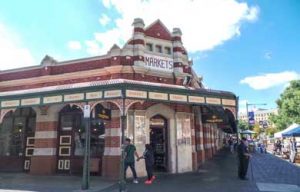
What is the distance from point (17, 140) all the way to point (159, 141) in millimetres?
8317

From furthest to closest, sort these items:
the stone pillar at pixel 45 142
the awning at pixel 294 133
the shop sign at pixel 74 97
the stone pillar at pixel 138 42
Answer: the awning at pixel 294 133 → the stone pillar at pixel 45 142 → the stone pillar at pixel 138 42 → the shop sign at pixel 74 97

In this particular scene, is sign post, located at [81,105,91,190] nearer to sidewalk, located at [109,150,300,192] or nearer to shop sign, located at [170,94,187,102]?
sidewalk, located at [109,150,300,192]

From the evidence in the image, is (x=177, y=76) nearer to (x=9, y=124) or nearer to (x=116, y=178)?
(x=116, y=178)

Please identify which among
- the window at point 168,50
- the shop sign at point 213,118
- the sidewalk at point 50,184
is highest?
the window at point 168,50

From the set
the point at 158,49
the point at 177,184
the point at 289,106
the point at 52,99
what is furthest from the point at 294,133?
the point at 289,106

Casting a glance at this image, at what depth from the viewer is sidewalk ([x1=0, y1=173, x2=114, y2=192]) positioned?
11.8m

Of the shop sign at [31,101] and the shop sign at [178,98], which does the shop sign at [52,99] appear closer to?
the shop sign at [31,101]

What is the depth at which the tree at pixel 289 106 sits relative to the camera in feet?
155

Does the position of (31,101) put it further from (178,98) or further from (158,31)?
(158,31)

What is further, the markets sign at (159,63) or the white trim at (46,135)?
the white trim at (46,135)

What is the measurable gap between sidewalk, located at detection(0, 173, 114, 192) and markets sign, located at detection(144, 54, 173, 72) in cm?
625

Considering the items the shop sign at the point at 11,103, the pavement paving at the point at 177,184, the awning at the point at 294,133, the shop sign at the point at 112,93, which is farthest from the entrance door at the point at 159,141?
the awning at the point at 294,133

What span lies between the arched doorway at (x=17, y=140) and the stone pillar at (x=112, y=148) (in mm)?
5192

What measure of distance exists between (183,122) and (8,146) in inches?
406
